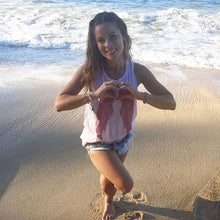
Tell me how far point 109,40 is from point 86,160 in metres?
1.59

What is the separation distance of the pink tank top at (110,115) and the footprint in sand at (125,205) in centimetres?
75

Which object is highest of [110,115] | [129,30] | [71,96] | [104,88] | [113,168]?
[104,88]

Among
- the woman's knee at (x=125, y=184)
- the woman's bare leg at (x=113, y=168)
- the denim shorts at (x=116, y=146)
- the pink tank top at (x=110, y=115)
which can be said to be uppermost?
the pink tank top at (x=110, y=115)

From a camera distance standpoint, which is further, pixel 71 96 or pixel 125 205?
pixel 125 205

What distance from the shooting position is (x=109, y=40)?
2369 millimetres

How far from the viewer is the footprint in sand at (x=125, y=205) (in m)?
2.86

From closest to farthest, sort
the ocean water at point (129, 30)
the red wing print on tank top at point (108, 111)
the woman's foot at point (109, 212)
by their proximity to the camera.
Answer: the red wing print on tank top at point (108, 111) < the woman's foot at point (109, 212) < the ocean water at point (129, 30)

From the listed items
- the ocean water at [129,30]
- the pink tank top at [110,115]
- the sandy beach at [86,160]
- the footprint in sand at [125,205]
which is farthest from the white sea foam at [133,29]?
the pink tank top at [110,115]

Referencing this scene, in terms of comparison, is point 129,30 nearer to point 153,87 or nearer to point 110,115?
point 153,87

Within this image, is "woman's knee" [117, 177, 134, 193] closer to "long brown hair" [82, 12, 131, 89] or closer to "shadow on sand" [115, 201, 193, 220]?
"shadow on sand" [115, 201, 193, 220]

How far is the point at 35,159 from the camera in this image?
3.62 metres

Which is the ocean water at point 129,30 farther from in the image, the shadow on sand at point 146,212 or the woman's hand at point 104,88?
the woman's hand at point 104,88

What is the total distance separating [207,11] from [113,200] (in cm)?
1181

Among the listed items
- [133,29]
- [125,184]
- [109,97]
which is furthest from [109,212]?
[133,29]
